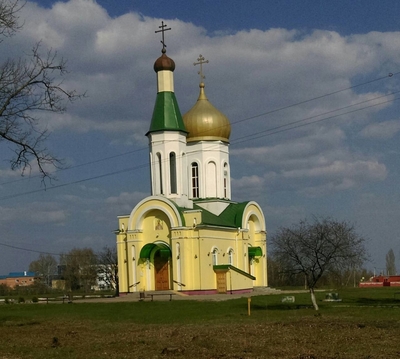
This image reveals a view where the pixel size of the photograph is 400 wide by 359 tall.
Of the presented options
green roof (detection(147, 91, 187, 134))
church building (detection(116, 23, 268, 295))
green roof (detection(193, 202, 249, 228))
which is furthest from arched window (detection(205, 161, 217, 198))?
green roof (detection(147, 91, 187, 134))

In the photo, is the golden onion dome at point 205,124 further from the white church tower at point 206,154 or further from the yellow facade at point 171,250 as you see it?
the yellow facade at point 171,250

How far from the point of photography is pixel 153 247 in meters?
42.9

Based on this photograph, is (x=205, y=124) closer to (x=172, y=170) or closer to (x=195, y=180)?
(x=195, y=180)

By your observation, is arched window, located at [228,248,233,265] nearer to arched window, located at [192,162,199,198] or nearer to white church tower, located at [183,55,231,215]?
white church tower, located at [183,55,231,215]

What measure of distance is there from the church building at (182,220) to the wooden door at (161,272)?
0.21 feet

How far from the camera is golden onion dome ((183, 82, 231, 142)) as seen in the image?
161 feet

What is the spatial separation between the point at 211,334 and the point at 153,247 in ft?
83.7

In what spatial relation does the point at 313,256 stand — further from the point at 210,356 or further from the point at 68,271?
the point at 68,271

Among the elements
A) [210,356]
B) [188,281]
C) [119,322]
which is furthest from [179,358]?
[188,281]

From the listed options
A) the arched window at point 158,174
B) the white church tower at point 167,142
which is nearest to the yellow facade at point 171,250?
the arched window at point 158,174

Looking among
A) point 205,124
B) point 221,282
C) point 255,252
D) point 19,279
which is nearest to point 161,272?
point 221,282

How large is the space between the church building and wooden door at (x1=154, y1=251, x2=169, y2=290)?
2.6 inches

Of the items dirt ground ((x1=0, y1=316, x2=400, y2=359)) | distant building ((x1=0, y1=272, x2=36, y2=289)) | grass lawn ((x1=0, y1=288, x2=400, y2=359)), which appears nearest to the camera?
dirt ground ((x1=0, y1=316, x2=400, y2=359))

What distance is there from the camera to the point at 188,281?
4188 cm
